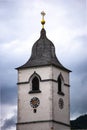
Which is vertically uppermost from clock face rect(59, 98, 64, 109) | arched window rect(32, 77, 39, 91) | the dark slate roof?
the dark slate roof

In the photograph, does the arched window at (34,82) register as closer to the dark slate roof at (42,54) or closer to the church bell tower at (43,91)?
the church bell tower at (43,91)

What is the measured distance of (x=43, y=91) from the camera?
456 ft

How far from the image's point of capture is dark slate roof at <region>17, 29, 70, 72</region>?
141 meters

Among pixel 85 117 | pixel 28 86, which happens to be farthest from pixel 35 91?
pixel 85 117

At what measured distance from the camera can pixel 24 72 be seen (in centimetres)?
14125

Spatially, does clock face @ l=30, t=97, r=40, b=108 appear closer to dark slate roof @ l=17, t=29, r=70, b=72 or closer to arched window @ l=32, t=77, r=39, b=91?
arched window @ l=32, t=77, r=39, b=91

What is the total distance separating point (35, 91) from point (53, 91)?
2.39 metres

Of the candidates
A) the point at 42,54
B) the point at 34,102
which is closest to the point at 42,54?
the point at 42,54

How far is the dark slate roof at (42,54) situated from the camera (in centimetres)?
14075

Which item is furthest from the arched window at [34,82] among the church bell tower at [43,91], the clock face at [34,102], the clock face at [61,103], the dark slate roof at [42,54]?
the clock face at [61,103]

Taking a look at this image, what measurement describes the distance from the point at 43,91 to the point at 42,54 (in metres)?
5.26

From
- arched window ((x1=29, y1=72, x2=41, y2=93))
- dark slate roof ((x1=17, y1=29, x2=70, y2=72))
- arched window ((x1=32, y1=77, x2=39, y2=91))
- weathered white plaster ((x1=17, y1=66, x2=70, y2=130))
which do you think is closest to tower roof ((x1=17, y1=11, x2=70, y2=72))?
dark slate roof ((x1=17, y1=29, x2=70, y2=72))

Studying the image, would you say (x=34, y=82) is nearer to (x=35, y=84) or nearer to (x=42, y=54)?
(x=35, y=84)

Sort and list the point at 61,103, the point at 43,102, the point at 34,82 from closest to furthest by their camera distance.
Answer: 1. the point at 43,102
2. the point at 34,82
3. the point at 61,103
